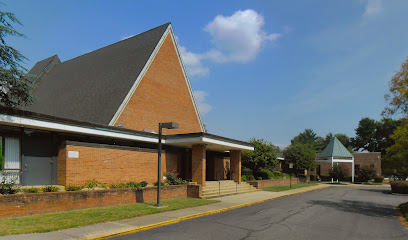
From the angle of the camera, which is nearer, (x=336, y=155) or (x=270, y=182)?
(x=270, y=182)

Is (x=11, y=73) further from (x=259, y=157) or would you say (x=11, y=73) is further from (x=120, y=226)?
(x=259, y=157)

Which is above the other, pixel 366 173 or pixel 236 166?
pixel 236 166

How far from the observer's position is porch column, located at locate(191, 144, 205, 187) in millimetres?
20312

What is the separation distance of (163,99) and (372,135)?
88467 mm

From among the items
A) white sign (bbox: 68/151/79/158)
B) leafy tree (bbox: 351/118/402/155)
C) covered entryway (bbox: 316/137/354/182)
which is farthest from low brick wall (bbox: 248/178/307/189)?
leafy tree (bbox: 351/118/402/155)

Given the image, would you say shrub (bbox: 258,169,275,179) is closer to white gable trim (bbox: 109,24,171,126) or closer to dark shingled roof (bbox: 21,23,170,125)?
white gable trim (bbox: 109,24,171,126)

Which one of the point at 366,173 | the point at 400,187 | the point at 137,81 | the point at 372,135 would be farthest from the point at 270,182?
the point at 372,135

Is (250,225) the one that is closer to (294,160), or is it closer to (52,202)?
(52,202)

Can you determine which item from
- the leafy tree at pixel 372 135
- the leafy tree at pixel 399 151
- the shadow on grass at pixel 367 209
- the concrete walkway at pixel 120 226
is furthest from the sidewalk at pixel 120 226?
the leafy tree at pixel 372 135

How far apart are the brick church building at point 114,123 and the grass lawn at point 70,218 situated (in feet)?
10.8

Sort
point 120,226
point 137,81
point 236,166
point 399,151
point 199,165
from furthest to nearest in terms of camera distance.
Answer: point 236,166 → point 137,81 → point 199,165 → point 399,151 → point 120,226

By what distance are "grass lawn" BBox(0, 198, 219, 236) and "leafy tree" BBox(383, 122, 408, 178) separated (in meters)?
13.5

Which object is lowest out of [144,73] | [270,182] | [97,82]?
[270,182]

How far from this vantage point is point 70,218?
34.4 ft
